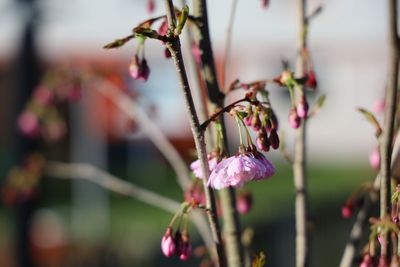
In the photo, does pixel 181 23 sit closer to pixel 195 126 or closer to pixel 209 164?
pixel 195 126

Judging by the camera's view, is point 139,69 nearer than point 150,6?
Yes

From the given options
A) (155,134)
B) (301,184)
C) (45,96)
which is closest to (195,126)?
(301,184)

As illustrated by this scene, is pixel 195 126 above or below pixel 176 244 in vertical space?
above

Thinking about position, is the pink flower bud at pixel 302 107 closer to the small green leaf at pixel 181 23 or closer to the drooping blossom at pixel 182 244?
the drooping blossom at pixel 182 244

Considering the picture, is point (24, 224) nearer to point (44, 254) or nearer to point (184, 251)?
point (44, 254)

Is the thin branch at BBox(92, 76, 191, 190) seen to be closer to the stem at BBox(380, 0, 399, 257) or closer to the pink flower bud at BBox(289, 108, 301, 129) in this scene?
the pink flower bud at BBox(289, 108, 301, 129)
